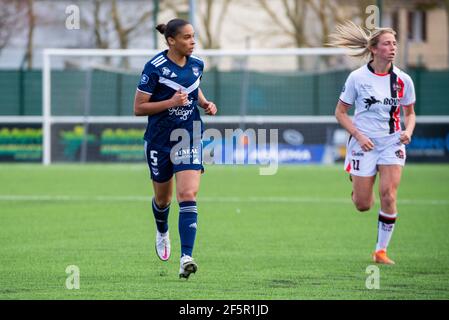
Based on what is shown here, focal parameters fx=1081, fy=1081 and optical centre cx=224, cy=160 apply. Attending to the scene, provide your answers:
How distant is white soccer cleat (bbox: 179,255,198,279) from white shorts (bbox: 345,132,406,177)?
263 cm

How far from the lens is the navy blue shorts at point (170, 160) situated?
9.93 meters

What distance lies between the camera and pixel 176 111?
9.99m

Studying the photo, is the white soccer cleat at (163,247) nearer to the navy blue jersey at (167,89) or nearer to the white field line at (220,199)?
the navy blue jersey at (167,89)

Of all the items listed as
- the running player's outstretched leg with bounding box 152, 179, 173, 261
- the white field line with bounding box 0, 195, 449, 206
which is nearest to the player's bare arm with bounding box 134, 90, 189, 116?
the running player's outstretched leg with bounding box 152, 179, 173, 261

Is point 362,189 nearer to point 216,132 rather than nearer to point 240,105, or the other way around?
point 216,132

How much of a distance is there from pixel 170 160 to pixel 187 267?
1235mm

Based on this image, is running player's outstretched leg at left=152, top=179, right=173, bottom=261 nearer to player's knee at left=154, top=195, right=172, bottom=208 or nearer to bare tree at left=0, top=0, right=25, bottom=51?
player's knee at left=154, top=195, right=172, bottom=208

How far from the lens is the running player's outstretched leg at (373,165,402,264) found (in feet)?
36.1

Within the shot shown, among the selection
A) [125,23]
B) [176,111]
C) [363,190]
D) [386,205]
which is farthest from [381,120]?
[125,23]

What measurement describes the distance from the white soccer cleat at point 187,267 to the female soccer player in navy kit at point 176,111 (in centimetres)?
31

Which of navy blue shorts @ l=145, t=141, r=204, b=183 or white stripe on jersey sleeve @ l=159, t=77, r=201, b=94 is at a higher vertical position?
white stripe on jersey sleeve @ l=159, t=77, r=201, b=94

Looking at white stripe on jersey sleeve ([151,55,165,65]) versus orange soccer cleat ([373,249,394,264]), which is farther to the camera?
orange soccer cleat ([373,249,394,264])

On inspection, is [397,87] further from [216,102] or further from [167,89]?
[216,102]

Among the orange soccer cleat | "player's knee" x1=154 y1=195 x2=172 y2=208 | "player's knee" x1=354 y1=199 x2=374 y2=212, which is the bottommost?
the orange soccer cleat
